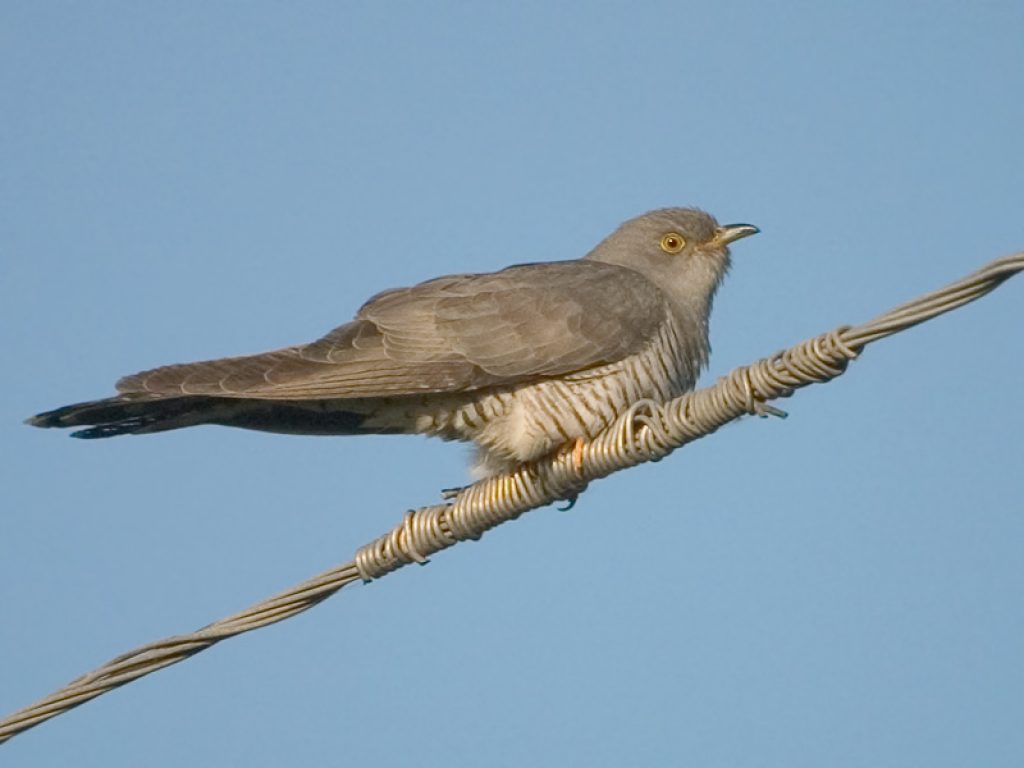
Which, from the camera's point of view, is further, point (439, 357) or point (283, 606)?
point (439, 357)

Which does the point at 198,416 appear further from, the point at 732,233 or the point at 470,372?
the point at 732,233

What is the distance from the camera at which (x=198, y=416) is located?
17.0ft

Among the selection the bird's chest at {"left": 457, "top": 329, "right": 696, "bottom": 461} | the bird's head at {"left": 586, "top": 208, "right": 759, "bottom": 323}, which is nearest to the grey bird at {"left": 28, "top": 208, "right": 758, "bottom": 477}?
the bird's chest at {"left": 457, "top": 329, "right": 696, "bottom": 461}

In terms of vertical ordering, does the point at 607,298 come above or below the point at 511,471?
above

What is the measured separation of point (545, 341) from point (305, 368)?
894 millimetres

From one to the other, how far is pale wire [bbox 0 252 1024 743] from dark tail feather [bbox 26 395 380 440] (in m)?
0.77

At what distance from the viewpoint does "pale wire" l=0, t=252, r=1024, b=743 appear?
3.46 m

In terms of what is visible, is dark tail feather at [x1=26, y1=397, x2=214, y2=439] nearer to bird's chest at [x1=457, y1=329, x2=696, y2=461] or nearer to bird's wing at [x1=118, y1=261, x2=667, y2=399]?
bird's wing at [x1=118, y1=261, x2=667, y2=399]

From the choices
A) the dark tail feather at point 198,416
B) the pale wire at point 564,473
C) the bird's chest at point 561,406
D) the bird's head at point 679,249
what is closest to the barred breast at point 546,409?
the bird's chest at point 561,406

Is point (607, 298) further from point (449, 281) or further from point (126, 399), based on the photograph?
point (126, 399)

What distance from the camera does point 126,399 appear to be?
15.9 ft

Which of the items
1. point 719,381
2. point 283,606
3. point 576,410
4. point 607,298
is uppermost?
point 607,298

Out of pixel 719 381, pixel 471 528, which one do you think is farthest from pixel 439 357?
pixel 719 381

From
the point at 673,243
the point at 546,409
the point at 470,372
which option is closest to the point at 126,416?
the point at 470,372
